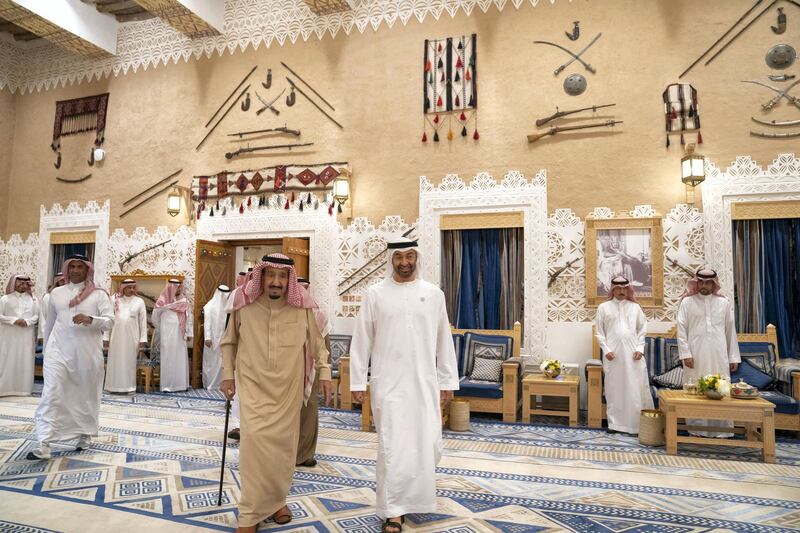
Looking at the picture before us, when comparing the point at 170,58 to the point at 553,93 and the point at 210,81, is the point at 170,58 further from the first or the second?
the point at 553,93

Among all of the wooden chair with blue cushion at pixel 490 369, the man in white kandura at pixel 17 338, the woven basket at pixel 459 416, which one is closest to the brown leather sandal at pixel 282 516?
the woven basket at pixel 459 416

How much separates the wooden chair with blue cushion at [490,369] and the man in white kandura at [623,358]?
888 mm

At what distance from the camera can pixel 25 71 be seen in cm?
968

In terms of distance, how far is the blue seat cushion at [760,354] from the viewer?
534cm

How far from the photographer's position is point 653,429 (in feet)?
15.3

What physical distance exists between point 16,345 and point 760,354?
8529 millimetres

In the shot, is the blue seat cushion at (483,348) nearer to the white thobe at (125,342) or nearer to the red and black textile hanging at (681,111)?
the red and black textile hanging at (681,111)

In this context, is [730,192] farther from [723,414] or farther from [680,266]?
[723,414]

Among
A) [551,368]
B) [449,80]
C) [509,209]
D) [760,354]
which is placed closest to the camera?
[760,354]

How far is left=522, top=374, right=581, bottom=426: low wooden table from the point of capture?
217 inches

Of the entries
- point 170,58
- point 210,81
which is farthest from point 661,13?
point 170,58

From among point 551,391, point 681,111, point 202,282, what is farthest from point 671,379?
point 202,282

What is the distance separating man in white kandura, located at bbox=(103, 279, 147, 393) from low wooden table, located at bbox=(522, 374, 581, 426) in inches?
197

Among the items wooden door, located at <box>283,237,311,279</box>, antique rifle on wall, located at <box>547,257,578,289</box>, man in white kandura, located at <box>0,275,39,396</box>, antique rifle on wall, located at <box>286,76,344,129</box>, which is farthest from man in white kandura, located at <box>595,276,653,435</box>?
man in white kandura, located at <box>0,275,39,396</box>
